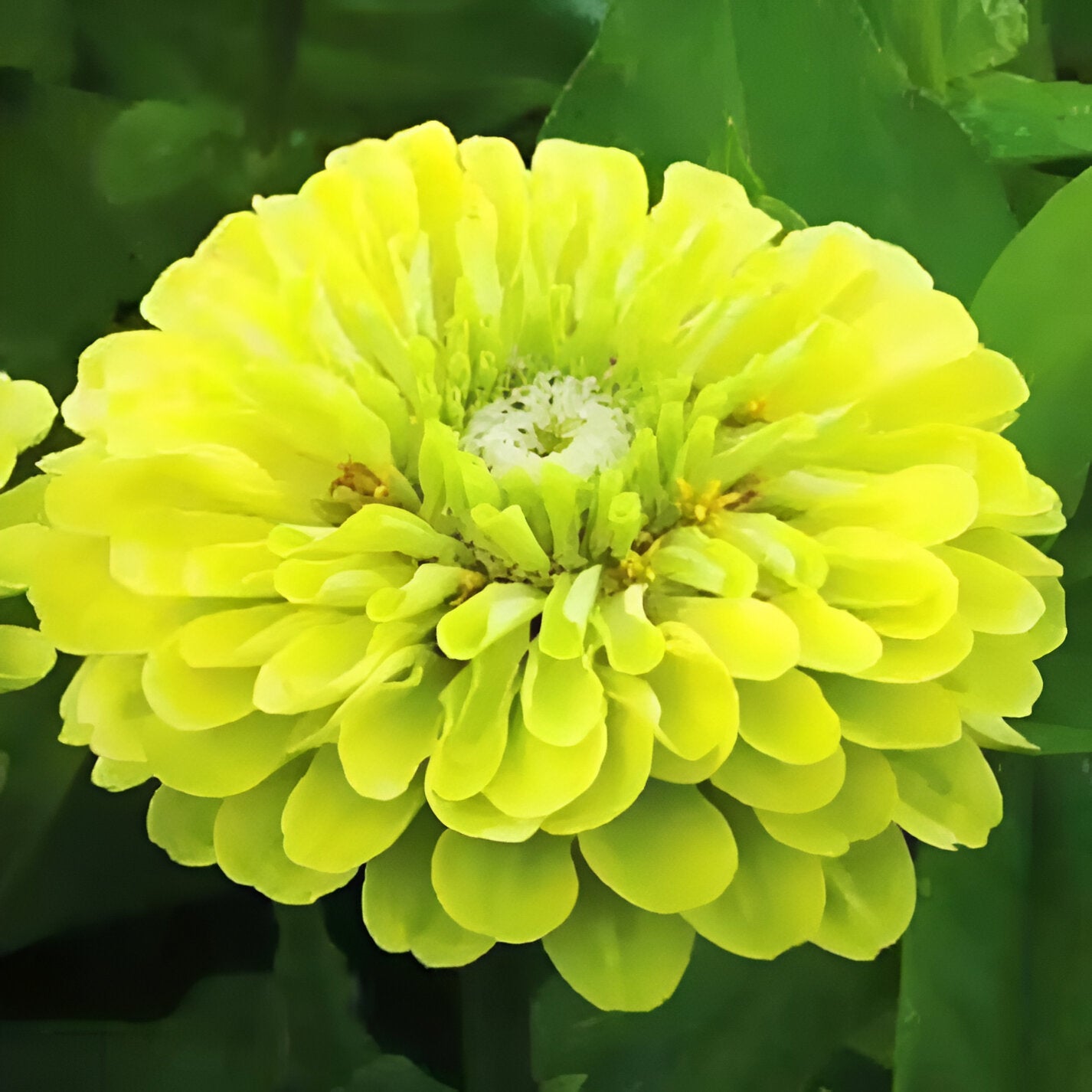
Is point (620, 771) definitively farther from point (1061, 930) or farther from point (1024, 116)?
point (1024, 116)

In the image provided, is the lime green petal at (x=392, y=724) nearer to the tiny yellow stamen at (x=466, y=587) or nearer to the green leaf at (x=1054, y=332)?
the tiny yellow stamen at (x=466, y=587)

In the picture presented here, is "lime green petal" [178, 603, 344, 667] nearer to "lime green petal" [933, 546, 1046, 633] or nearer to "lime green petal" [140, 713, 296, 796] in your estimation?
"lime green petal" [140, 713, 296, 796]

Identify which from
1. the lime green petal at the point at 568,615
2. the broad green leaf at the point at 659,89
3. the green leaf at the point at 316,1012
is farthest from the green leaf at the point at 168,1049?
the broad green leaf at the point at 659,89

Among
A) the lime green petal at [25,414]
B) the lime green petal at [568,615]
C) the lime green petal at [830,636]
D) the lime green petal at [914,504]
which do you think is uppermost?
the lime green petal at [914,504]

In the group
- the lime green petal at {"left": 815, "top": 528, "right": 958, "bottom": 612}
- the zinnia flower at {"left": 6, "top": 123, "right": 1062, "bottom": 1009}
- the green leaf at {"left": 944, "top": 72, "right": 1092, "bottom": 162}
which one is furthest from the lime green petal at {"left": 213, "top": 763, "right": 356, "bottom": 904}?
the green leaf at {"left": 944, "top": 72, "right": 1092, "bottom": 162}

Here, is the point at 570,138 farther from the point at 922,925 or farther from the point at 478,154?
the point at 922,925

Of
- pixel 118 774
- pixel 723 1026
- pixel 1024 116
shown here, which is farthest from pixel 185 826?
pixel 1024 116

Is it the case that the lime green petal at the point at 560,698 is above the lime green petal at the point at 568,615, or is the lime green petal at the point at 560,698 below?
below
